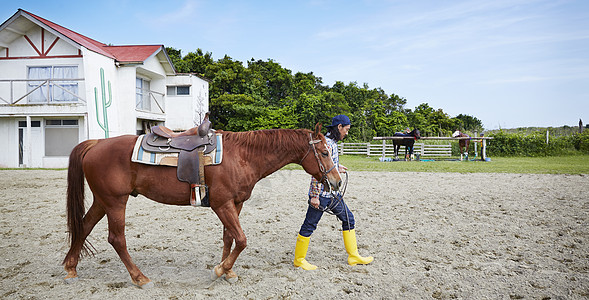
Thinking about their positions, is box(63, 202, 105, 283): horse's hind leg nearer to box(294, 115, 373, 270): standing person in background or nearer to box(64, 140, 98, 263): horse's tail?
box(64, 140, 98, 263): horse's tail

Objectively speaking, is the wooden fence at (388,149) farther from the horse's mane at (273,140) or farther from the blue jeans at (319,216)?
the horse's mane at (273,140)

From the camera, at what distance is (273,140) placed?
3598 mm

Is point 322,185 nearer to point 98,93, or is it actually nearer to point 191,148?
point 191,148

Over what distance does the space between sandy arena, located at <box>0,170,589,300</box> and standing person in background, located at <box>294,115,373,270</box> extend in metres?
0.16

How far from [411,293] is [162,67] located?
2155 cm

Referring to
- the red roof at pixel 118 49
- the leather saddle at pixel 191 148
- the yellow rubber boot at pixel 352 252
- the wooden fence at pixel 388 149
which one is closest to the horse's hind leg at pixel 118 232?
the leather saddle at pixel 191 148

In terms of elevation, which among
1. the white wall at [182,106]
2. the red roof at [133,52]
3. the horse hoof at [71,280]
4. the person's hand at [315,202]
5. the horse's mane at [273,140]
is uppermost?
the red roof at [133,52]

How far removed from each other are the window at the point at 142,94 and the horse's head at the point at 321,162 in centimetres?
1840

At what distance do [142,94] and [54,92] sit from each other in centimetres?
433

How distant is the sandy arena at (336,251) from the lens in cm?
325

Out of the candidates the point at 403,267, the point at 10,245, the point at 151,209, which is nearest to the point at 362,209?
the point at 403,267

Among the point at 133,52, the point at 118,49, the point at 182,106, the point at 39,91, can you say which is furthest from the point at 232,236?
the point at 118,49

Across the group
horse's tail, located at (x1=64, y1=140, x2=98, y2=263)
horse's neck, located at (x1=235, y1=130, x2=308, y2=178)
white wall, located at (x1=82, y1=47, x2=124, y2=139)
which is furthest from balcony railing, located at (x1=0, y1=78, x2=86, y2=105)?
horse's neck, located at (x1=235, y1=130, x2=308, y2=178)

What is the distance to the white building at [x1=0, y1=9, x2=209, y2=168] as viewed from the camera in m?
16.1
